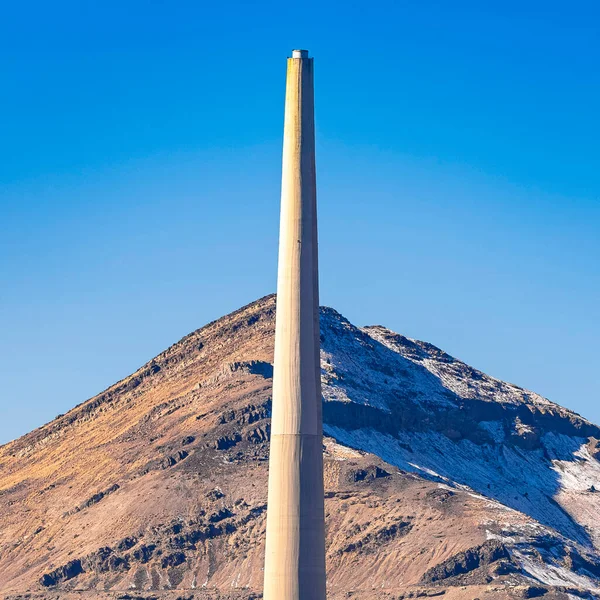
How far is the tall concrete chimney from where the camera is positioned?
2653 inches

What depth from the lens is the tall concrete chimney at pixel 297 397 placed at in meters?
67.4

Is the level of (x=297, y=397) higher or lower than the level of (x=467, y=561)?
lower

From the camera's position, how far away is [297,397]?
68.6 metres

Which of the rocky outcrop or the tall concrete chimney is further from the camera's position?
the rocky outcrop

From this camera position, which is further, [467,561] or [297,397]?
[467,561]

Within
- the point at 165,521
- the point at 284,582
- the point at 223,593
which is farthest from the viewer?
the point at 165,521

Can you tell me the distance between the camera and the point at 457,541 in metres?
178

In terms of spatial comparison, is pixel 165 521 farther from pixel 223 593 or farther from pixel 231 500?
pixel 223 593

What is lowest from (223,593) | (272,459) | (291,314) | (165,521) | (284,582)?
(284,582)

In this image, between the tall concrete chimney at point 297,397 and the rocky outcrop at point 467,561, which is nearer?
the tall concrete chimney at point 297,397

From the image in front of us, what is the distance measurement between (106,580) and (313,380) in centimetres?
11859

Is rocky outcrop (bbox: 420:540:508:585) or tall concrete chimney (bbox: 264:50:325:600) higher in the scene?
rocky outcrop (bbox: 420:540:508:585)

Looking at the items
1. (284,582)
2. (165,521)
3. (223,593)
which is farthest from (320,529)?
(165,521)

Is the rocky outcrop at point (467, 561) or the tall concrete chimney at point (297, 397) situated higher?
the rocky outcrop at point (467, 561)
